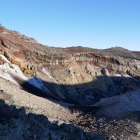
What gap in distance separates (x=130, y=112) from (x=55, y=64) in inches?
891

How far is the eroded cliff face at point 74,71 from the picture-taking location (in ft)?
168

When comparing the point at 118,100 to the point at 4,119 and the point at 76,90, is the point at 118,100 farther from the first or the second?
the point at 4,119

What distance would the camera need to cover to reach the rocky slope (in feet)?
63.8

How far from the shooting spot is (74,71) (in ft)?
199

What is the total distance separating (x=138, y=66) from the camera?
3142 inches

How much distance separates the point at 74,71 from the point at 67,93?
29.1 ft

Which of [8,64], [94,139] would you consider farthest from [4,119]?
[8,64]

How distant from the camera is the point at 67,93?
5253 cm

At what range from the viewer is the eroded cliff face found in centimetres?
5134

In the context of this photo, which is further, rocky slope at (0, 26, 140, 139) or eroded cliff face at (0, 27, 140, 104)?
eroded cliff face at (0, 27, 140, 104)

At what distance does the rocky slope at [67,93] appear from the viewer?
1944cm

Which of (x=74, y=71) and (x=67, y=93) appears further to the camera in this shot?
(x=74, y=71)

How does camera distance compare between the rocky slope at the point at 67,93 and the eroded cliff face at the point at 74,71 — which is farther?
the eroded cliff face at the point at 74,71

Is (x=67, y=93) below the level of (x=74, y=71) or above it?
below
